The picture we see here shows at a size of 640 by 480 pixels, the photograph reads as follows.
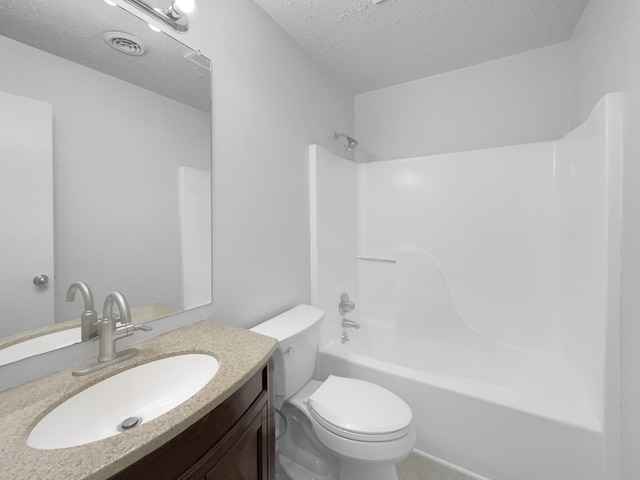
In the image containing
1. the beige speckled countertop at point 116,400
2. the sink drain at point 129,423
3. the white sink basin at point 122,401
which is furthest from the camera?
the sink drain at point 129,423

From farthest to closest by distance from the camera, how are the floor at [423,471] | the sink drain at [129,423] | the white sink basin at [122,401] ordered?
1. the floor at [423,471]
2. the sink drain at [129,423]
3. the white sink basin at [122,401]

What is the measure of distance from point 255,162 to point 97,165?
698 mm

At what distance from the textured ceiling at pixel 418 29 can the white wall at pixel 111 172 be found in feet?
3.22

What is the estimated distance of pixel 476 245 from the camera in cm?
199

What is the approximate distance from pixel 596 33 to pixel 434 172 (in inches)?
40.5

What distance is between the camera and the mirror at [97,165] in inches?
29.6

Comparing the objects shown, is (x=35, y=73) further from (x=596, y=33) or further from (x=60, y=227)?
(x=596, y=33)

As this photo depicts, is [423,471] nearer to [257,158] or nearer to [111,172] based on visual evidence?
[257,158]

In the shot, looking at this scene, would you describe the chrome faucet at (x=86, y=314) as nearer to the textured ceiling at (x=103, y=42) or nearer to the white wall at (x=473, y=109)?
the textured ceiling at (x=103, y=42)

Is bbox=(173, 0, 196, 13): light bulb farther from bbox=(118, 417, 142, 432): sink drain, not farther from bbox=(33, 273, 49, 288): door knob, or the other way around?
bbox=(118, 417, 142, 432): sink drain

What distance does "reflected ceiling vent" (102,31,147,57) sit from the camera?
3.11ft

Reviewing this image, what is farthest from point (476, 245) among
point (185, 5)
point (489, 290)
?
point (185, 5)

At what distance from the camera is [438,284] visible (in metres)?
2.08

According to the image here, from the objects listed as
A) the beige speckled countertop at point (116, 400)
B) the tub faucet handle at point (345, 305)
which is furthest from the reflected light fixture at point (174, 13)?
the tub faucet handle at point (345, 305)
